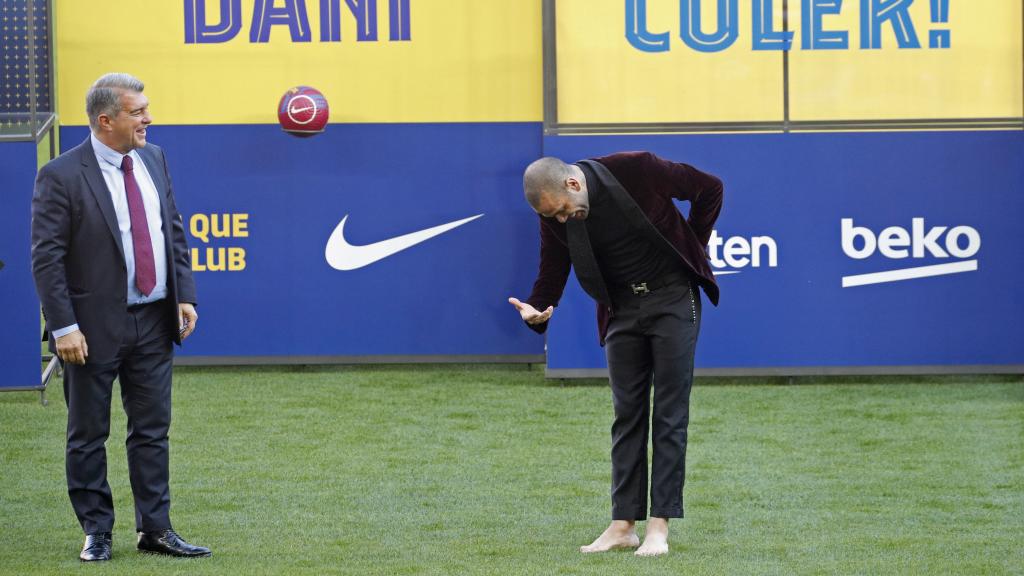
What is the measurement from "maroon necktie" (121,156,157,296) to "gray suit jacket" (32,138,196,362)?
0.06 metres

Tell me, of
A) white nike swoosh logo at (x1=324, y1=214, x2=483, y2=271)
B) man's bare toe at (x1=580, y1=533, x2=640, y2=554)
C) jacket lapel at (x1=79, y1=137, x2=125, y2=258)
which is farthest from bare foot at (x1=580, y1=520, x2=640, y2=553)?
white nike swoosh logo at (x1=324, y1=214, x2=483, y2=271)

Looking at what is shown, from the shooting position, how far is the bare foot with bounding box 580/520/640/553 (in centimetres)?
515

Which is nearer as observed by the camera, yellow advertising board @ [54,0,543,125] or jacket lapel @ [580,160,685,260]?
jacket lapel @ [580,160,685,260]

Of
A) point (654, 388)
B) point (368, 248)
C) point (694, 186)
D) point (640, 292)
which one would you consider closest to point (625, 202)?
point (694, 186)

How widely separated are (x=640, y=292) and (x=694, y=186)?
1.33ft

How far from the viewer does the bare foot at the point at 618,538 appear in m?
5.15

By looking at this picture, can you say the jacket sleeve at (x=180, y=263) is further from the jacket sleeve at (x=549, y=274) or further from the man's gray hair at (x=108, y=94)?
the jacket sleeve at (x=549, y=274)

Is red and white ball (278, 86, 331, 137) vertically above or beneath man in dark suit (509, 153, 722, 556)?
above

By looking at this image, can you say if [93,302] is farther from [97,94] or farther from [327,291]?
[327,291]

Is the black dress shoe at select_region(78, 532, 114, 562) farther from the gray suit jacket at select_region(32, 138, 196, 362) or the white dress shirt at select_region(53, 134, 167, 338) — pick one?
the white dress shirt at select_region(53, 134, 167, 338)

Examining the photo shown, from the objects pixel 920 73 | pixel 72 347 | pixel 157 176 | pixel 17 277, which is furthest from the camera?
pixel 920 73

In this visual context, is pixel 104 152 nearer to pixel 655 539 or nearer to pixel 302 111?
pixel 655 539

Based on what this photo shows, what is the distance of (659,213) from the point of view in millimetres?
4961

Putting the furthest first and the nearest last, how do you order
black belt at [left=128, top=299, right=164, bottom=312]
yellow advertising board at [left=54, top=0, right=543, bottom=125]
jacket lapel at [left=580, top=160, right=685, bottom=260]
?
yellow advertising board at [left=54, top=0, right=543, bottom=125] → black belt at [left=128, top=299, right=164, bottom=312] → jacket lapel at [left=580, top=160, right=685, bottom=260]
